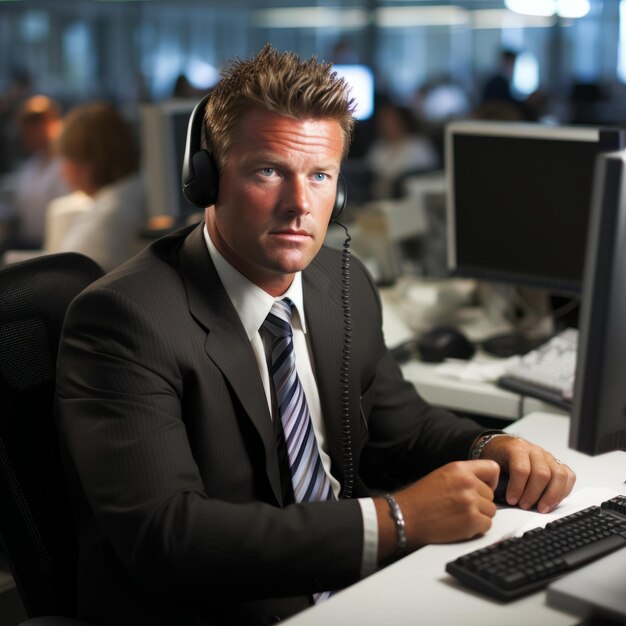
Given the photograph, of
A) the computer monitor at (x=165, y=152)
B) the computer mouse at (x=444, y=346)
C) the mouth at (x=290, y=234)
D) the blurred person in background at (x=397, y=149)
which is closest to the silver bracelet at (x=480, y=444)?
the mouth at (x=290, y=234)

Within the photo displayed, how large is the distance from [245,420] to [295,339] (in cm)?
21

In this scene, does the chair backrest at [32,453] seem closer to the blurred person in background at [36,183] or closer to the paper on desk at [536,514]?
the paper on desk at [536,514]

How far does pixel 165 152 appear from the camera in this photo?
303 cm

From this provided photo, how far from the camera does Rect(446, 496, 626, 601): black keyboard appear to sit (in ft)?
3.66

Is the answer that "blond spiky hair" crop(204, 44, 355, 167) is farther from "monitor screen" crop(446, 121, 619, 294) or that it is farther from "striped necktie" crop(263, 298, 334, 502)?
"monitor screen" crop(446, 121, 619, 294)

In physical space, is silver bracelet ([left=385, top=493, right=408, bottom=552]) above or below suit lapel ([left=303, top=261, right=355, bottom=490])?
below

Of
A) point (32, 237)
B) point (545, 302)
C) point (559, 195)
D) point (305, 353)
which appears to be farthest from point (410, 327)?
point (32, 237)

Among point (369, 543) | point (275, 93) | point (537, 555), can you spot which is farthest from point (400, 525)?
point (275, 93)

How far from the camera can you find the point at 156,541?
114 centimetres

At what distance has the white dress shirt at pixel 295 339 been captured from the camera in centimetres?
120

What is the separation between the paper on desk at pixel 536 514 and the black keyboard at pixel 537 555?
62mm

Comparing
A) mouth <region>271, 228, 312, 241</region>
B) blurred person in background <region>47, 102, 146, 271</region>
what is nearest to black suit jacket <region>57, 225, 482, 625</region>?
mouth <region>271, 228, 312, 241</region>

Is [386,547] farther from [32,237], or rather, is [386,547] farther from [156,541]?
[32,237]

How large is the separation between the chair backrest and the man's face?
0.31 meters
